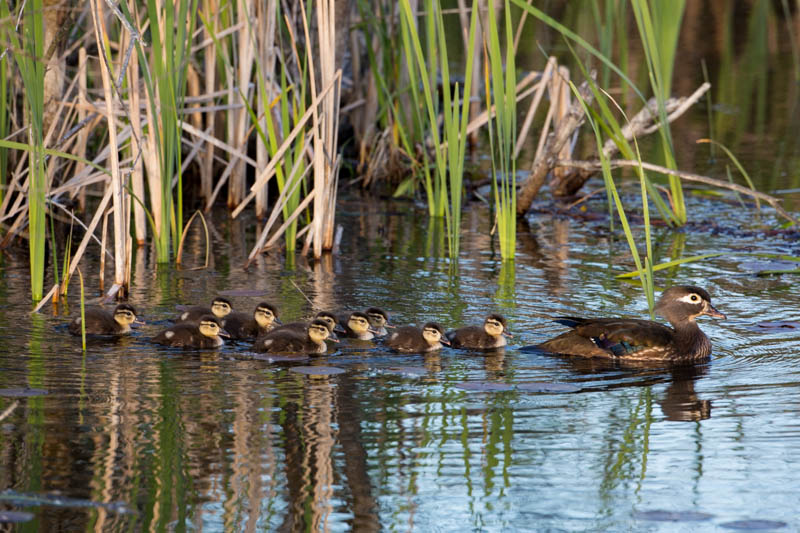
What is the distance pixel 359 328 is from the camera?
6809 millimetres

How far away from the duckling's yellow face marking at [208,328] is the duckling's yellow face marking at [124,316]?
Result: 0.44 m

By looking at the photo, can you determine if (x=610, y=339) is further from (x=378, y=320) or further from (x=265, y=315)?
(x=265, y=315)

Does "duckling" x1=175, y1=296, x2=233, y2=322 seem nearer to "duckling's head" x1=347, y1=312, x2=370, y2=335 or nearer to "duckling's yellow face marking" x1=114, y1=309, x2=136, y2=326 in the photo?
"duckling's yellow face marking" x1=114, y1=309, x2=136, y2=326

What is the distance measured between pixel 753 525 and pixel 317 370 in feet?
8.44

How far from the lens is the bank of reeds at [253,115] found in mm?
6996

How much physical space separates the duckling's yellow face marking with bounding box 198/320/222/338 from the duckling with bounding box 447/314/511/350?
124 centimetres

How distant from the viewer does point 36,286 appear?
7.33m

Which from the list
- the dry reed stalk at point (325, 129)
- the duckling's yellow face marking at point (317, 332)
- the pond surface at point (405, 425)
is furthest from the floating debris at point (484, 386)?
the dry reed stalk at point (325, 129)

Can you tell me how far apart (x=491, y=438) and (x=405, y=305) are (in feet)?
8.78

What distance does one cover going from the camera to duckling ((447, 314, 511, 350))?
6562mm

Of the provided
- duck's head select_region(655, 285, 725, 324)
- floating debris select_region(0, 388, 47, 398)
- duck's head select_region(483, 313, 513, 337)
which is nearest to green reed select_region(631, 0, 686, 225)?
duck's head select_region(655, 285, 725, 324)

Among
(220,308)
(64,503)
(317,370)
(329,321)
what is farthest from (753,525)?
(220,308)

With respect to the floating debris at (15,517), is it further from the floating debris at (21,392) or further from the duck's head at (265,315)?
the duck's head at (265,315)

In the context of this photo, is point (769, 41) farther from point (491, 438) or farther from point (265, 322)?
point (491, 438)
